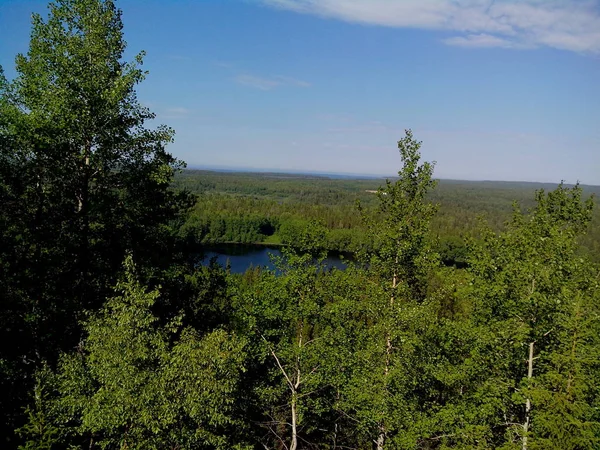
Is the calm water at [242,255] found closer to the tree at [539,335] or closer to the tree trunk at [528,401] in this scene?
the tree at [539,335]

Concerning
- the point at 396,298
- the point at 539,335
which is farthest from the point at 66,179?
the point at 539,335

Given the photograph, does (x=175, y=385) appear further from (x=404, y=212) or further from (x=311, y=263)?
(x=404, y=212)

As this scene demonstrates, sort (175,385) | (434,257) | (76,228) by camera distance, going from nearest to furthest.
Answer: (175,385)
(434,257)
(76,228)

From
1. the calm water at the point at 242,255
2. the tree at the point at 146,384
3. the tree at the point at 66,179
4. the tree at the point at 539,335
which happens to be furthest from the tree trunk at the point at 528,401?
the calm water at the point at 242,255

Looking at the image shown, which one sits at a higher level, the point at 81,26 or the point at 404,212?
the point at 81,26

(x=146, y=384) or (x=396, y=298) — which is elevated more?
(x=396, y=298)

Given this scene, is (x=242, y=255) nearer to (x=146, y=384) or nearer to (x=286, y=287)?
(x=286, y=287)

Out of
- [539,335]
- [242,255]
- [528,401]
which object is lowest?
[242,255]

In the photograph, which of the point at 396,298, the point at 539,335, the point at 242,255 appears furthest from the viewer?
the point at 242,255

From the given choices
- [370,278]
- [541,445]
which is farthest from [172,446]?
[541,445]

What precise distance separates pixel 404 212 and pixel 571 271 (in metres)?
4.26

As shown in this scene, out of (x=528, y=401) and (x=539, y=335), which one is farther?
(x=539, y=335)

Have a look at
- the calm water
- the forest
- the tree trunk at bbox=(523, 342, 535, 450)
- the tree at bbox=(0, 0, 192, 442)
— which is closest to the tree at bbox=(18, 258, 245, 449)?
the forest

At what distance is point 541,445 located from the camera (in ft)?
25.2
